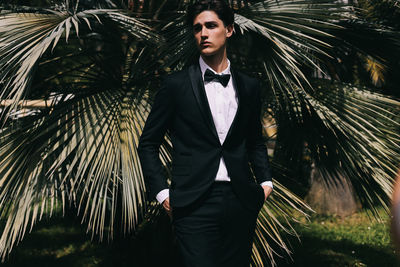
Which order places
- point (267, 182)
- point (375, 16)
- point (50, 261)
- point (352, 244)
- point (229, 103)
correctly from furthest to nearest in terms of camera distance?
point (352, 244)
point (50, 261)
point (375, 16)
point (267, 182)
point (229, 103)

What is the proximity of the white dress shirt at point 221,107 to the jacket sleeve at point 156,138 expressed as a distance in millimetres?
56

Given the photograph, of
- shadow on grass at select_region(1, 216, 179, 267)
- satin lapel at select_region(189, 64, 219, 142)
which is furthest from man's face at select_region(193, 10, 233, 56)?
shadow on grass at select_region(1, 216, 179, 267)

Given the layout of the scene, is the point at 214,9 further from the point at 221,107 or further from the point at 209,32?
the point at 221,107

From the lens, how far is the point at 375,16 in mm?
4234

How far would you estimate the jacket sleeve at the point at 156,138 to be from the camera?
2.20 m

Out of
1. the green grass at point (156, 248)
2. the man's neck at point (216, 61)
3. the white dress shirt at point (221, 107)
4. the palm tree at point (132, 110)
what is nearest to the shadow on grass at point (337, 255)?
the green grass at point (156, 248)

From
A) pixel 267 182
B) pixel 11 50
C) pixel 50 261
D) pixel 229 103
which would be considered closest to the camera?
pixel 229 103

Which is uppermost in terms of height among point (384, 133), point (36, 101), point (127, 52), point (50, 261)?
point (127, 52)

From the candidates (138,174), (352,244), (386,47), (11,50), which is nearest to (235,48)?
(386,47)

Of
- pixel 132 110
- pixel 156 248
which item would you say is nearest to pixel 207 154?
pixel 132 110

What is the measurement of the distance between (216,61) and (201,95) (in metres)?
0.20

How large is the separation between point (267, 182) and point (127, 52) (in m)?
1.65

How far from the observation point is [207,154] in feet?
7.09

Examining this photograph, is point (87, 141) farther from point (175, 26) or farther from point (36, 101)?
point (175, 26)
